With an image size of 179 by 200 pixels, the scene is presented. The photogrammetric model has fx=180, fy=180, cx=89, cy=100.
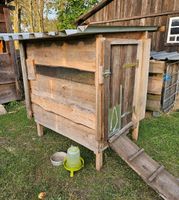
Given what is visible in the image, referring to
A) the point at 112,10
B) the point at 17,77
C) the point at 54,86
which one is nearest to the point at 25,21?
the point at 112,10

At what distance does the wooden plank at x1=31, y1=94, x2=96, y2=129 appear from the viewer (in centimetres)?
273

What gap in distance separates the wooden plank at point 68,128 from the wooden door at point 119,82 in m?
0.30

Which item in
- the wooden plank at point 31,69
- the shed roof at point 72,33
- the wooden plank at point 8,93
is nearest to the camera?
the shed roof at point 72,33

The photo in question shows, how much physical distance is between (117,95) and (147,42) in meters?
1.15

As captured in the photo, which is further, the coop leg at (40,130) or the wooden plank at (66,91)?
the coop leg at (40,130)

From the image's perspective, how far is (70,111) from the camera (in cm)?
302

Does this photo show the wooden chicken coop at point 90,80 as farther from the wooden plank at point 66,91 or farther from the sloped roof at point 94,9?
the sloped roof at point 94,9

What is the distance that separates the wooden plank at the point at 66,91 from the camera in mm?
2641

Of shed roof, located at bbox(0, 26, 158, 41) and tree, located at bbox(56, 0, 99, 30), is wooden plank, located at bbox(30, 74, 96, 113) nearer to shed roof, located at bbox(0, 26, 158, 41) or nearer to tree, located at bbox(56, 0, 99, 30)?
shed roof, located at bbox(0, 26, 158, 41)

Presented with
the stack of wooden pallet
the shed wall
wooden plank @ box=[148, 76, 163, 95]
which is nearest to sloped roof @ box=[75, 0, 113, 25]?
the shed wall

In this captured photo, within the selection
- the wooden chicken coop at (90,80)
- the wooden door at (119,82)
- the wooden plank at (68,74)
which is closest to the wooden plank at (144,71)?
the wooden chicken coop at (90,80)

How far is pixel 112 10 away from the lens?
754 centimetres

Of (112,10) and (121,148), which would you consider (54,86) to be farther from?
(112,10)

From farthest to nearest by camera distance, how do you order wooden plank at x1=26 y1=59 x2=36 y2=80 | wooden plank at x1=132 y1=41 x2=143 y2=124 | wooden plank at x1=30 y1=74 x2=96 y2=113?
wooden plank at x1=26 y1=59 x2=36 y2=80 < wooden plank at x1=132 y1=41 x2=143 y2=124 < wooden plank at x1=30 y1=74 x2=96 y2=113
